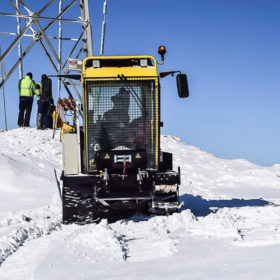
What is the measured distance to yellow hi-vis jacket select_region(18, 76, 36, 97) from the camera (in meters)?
17.0

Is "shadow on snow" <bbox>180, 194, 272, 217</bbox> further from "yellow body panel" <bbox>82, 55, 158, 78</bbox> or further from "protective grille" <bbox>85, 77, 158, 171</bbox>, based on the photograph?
"yellow body panel" <bbox>82, 55, 158, 78</bbox>

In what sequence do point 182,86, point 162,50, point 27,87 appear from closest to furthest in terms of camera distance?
point 182,86, point 162,50, point 27,87

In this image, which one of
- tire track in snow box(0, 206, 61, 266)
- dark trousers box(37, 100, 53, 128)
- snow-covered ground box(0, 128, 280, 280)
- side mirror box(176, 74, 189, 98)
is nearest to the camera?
snow-covered ground box(0, 128, 280, 280)

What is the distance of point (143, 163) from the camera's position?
25.9ft

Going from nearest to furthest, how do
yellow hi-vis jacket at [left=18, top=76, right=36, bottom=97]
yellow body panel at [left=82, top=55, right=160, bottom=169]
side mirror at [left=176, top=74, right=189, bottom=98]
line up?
side mirror at [left=176, top=74, right=189, bottom=98] < yellow body panel at [left=82, top=55, right=160, bottom=169] < yellow hi-vis jacket at [left=18, top=76, right=36, bottom=97]

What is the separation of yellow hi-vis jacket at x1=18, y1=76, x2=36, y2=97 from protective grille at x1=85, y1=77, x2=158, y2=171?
9.75m

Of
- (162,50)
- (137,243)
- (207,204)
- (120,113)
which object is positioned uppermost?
(162,50)

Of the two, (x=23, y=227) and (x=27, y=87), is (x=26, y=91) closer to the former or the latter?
(x=27, y=87)

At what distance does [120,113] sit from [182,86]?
1.15m

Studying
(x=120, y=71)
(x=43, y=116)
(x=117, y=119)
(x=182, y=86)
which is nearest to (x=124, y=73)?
(x=120, y=71)

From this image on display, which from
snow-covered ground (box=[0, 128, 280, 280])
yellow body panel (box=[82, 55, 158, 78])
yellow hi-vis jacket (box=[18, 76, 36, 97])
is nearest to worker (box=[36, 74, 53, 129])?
yellow hi-vis jacket (box=[18, 76, 36, 97])

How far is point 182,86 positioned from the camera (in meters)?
7.59

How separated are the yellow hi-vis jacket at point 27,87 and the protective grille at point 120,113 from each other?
32.0 ft

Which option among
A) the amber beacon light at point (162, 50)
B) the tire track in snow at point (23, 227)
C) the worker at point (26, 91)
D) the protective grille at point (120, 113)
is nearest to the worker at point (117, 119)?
the protective grille at point (120, 113)
